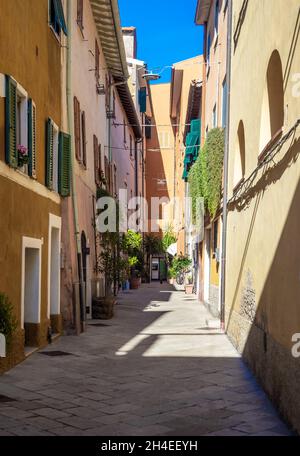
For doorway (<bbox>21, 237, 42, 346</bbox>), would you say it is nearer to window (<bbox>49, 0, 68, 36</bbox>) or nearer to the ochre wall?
the ochre wall

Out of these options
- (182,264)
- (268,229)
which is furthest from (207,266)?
(268,229)

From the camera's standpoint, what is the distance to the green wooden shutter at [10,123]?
29.2ft

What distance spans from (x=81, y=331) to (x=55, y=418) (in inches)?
302

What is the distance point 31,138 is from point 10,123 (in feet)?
4.79

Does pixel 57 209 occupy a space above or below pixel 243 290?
above

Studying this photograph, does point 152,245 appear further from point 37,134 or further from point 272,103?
point 272,103

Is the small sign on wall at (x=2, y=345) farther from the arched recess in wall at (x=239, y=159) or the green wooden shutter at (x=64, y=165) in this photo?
the arched recess in wall at (x=239, y=159)

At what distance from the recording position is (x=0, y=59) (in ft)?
28.3

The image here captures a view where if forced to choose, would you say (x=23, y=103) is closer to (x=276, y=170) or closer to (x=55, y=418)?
(x=276, y=170)

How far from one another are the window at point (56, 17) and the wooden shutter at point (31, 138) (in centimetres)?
275

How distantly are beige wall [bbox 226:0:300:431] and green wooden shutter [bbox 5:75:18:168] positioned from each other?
11.5ft

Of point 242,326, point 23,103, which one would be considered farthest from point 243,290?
point 23,103

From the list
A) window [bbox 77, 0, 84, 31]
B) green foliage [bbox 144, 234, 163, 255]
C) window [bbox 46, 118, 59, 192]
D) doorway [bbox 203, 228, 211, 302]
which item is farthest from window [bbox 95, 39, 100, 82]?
green foliage [bbox 144, 234, 163, 255]

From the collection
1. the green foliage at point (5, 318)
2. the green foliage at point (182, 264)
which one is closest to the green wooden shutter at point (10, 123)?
the green foliage at point (5, 318)
